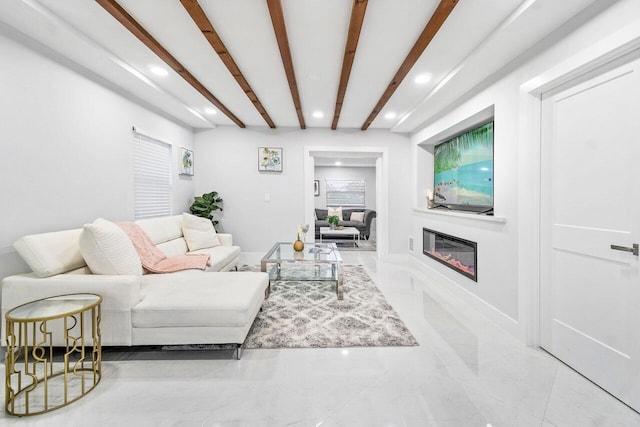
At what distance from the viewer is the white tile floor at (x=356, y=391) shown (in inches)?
56.9

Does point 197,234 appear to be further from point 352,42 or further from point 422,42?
point 422,42

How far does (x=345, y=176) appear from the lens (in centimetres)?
929

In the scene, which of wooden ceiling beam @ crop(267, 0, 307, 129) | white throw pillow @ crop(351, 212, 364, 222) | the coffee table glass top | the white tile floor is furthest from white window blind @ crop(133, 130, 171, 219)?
white throw pillow @ crop(351, 212, 364, 222)

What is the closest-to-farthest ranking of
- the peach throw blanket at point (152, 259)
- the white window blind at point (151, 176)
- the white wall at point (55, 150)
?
the white wall at point (55, 150), the peach throw blanket at point (152, 259), the white window blind at point (151, 176)

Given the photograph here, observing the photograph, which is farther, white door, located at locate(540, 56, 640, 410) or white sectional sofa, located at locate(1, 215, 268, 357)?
white sectional sofa, located at locate(1, 215, 268, 357)

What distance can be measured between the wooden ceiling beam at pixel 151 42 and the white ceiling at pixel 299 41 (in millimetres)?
49

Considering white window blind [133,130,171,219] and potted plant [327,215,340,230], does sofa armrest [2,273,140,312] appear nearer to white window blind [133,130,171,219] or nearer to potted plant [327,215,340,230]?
white window blind [133,130,171,219]

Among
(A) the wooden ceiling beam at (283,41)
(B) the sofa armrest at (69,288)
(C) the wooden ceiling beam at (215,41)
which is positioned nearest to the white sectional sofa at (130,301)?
(B) the sofa armrest at (69,288)

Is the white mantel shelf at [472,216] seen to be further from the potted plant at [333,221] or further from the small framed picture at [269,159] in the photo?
the potted plant at [333,221]

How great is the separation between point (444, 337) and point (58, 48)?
12.4ft

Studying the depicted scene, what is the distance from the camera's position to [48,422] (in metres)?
1.41

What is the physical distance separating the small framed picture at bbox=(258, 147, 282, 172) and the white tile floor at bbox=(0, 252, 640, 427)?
3.37 metres

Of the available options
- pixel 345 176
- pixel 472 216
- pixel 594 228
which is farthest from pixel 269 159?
pixel 345 176

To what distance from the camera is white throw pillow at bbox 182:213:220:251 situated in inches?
150
